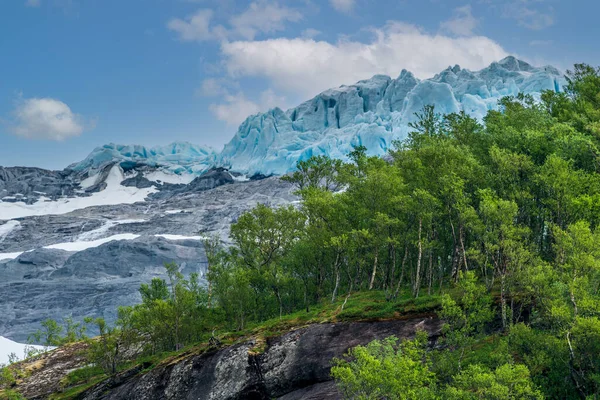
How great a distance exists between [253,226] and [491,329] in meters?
27.4

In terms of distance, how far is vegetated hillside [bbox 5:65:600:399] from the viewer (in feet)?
69.2

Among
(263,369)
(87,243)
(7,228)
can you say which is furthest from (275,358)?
(7,228)

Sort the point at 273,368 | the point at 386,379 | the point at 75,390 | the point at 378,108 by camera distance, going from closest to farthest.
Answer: the point at 386,379
the point at 273,368
the point at 75,390
the point at 378,108

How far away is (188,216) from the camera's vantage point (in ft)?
536

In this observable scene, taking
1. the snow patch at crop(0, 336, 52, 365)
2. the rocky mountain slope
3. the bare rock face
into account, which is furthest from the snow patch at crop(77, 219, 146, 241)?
the bare rock face

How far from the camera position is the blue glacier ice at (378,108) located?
452ft

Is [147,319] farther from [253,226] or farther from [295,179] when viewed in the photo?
[295,179]

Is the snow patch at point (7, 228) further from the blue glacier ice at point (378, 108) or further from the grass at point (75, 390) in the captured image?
the grass at point (75, 390)

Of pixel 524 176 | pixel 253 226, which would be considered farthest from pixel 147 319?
pixel 524 176

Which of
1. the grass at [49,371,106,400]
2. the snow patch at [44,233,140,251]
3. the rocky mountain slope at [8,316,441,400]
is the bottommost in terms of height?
the grass at [49,371,106,400]

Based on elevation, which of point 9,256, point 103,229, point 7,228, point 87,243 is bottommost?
point 9,256

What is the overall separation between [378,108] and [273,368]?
142 meters

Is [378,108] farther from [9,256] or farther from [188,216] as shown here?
[9,256]

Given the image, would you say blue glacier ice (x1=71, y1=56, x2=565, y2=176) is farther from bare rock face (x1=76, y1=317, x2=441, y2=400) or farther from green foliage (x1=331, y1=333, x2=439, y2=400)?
green foliage (x1=331, y1=333, x2=439, y2=400)
